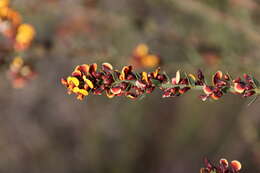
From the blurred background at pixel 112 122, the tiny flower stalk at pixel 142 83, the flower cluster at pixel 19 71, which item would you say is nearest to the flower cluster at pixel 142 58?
the blurred background at pixel 112 122

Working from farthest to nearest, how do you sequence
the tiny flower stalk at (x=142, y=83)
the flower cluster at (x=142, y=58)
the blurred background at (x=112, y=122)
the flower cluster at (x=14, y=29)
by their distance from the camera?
1. the blurred background at (x=112, y=122)
2. the flower cluster at (x=142, y=58)
3. the flower cluster at (x=14, y=29)
4. the tiny flower stalk at (x=142, y=83)

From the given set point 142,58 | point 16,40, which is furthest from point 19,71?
point 142,58

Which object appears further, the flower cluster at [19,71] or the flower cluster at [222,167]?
the flower cluster at [19,71]

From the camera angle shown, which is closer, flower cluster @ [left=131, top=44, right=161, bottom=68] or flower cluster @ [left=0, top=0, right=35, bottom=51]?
flower cluster @ [left=0, top=0, right=35, bottom=51]

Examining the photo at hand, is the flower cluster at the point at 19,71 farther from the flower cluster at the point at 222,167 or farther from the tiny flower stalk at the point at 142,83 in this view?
the flower cluster at the point at 222,167

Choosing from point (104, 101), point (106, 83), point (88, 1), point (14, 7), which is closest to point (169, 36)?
point (88, 1)

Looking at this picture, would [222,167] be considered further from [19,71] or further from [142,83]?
[19,71]

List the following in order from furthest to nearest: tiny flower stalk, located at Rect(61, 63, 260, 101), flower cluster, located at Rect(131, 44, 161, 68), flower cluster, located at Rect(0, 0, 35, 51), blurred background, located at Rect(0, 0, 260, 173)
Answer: blurred background, located at Rect(0, 0, 260, 173)
flower cluster, located at Rect(131, 44, 161, 68)
flower cluster, located at Rect(0, 0, 35, 51)
tiny flower stalk, located at Rect(61, 63, 260, 101)

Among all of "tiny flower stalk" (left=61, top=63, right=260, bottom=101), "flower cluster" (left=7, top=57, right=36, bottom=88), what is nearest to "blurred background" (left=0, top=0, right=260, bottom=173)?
"flower cluster" (left=7, top=57, right=36, bottom=88)

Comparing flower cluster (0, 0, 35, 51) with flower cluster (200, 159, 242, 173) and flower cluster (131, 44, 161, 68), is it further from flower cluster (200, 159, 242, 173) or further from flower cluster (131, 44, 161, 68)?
flower cluster (200, 159, 242, 173)
